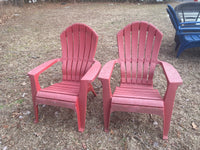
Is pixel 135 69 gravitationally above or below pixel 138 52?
below

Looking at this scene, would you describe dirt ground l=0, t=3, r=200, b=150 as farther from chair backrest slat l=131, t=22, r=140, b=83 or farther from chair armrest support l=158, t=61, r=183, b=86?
chair armrest support l=158, t=61, r=183, b=86

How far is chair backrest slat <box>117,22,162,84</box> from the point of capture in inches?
94.0

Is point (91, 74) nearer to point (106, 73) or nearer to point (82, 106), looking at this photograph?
point (106, 73)

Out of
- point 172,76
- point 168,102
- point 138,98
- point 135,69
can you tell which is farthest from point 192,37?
point 138,98

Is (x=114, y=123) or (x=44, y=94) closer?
(x=44, y=94)

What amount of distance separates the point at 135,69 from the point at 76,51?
0.93 meters

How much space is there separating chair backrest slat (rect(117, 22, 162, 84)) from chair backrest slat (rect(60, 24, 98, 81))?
458 millimetres

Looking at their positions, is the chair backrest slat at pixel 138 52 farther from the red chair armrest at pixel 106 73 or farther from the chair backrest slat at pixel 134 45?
the red chair armrest at pixel 106 73

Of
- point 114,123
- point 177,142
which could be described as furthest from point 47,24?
point 177,142

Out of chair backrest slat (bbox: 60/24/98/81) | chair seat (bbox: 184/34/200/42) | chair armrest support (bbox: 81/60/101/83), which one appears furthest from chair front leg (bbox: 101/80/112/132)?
chair seat (bbox: 184/34/200/42)

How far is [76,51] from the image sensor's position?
8.54ft

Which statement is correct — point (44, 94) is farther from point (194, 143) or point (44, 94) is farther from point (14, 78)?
point (194, 143)

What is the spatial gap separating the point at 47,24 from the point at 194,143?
607cm

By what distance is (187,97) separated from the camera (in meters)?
2.63
